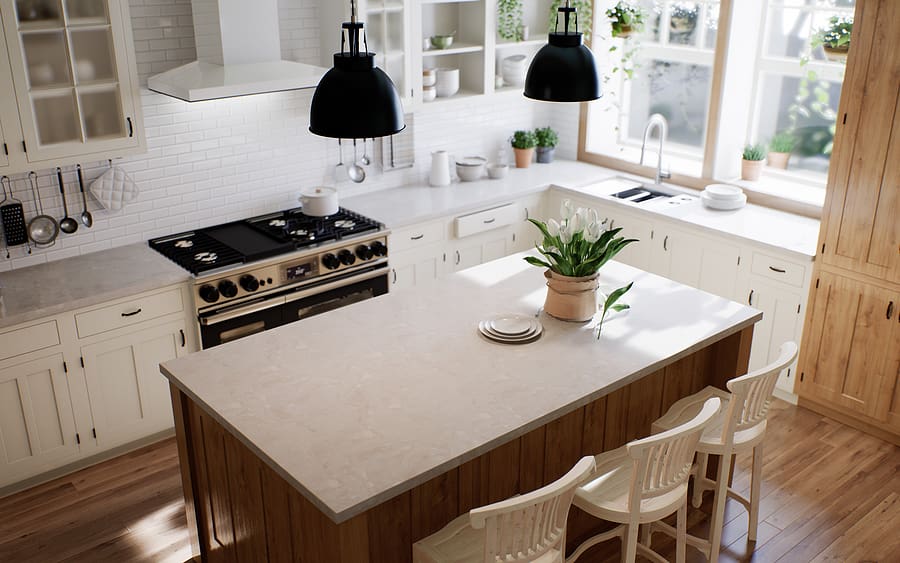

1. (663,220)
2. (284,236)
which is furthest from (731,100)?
(284,236)

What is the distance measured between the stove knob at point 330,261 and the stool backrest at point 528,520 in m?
2.70

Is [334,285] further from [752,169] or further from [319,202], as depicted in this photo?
[752,169]

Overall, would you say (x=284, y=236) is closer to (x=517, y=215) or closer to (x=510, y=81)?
(x=517, y=215)

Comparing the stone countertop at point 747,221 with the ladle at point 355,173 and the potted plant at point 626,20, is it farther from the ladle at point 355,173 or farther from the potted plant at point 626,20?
the ladle at point 355,173

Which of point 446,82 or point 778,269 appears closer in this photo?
point 778,269

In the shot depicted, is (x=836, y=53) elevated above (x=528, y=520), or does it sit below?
above

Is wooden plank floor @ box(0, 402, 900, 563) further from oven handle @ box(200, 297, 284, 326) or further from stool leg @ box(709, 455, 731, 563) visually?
oven handle @ box(200, 297, 284, 326)

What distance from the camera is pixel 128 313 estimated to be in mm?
4531

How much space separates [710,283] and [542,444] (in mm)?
2470

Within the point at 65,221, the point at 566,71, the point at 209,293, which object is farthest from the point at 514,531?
the point at 65,221

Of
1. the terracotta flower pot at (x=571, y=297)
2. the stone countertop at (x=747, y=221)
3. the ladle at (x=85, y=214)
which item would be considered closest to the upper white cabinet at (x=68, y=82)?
the ladle at (x=85, y=214)

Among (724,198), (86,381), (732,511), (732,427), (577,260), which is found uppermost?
(577,260)

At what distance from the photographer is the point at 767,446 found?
16.1 feet

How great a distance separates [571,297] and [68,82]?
9.21ft
